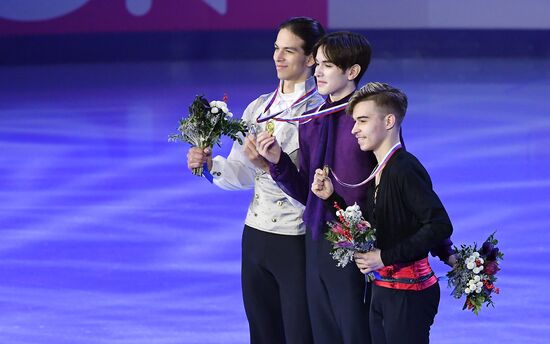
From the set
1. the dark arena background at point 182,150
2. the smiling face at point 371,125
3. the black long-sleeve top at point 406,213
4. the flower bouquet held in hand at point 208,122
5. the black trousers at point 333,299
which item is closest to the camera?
the black long-sleeve top at point 406,213

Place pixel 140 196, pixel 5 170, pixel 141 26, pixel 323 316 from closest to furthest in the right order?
pixel 323 316 → pixel 140 196 → pixel 5 170 → pixel 141 26

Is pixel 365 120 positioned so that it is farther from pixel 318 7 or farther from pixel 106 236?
pixel 318 7

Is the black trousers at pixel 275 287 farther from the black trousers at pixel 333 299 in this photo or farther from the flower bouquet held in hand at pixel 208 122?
the flower bouquet held in hand at pixel 208 122

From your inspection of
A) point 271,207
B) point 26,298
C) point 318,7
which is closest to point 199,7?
point 318,7

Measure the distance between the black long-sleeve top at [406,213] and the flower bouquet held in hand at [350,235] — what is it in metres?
0.08

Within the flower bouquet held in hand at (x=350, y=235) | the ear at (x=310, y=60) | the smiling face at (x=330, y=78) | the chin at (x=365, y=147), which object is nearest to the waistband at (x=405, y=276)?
the flower bouquet held in hand at (x=350, y=235)

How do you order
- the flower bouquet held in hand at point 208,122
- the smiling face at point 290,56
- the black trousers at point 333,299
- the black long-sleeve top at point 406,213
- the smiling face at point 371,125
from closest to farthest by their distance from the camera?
the black long-sleeve top at point 406,213
the smiling face at point 371,125
the black trousers at point 333,299
the flower bouquet held in hand at point 208,122
the smiling face at point 290,56

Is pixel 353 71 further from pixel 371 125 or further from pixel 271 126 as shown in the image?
pixel 271 126

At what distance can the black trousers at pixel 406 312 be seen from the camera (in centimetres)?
377

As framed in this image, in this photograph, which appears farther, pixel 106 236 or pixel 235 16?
pixel 235 16

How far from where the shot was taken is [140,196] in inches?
343

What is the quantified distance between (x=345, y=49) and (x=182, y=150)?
22.0 ft

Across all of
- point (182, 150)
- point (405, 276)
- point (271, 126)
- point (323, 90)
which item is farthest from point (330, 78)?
point (182, 150)

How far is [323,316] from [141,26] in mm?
13219
